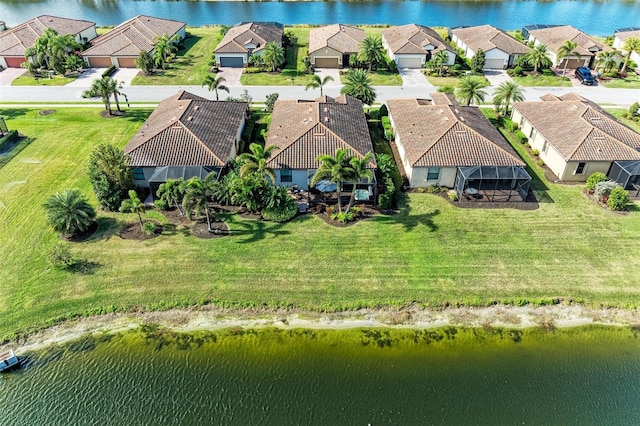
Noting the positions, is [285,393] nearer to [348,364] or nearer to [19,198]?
[348,364]

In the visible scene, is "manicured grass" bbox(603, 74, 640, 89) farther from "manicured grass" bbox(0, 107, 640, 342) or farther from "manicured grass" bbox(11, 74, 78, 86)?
"manicured grass" bbox(11, 74, 78, 86)

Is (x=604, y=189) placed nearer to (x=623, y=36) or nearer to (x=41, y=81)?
(x=623, y=36)

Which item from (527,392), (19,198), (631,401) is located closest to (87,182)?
(19,198)

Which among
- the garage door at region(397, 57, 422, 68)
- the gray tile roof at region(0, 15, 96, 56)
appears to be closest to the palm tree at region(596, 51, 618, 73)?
the garage door at region(397, 57, 422, 68)

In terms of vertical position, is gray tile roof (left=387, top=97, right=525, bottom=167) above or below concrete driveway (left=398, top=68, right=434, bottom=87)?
above

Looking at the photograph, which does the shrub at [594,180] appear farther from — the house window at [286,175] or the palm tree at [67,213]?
the palm tree at [67,213]

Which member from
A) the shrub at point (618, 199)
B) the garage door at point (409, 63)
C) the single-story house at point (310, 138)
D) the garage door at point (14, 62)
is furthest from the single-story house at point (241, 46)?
the shrub at point (618, 199)
